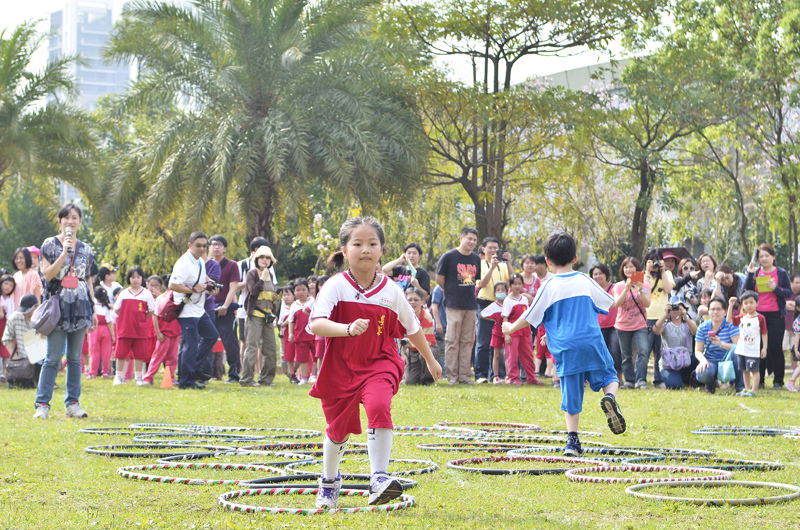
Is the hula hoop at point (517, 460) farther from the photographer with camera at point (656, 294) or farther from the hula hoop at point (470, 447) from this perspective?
the photographer with camera at point (656, 294)

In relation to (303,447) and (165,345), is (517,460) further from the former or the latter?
(165,345)

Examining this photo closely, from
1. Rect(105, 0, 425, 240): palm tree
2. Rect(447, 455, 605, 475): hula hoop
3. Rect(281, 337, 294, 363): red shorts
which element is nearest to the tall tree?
Rect(105, 0, 425, 240): palm tree

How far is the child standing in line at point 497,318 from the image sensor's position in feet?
47.1

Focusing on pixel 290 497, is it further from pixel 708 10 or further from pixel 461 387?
pixel 708 10

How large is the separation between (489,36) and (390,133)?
12.4 feet

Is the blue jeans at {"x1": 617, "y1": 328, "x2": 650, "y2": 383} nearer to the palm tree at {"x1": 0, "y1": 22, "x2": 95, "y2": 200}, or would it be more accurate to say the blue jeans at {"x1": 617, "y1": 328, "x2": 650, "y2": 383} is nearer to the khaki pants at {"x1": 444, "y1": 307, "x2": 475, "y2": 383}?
the khaki pants at {"x1": 444, "y1": 307, "x2": 475, "y2": 383}

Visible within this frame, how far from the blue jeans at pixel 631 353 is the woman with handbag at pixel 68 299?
7871mm

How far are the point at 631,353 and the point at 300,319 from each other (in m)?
5.17

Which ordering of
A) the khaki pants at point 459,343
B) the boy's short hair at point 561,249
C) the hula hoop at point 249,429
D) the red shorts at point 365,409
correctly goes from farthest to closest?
the khaki pants at point 459,343
the hula hoop at point 249,429
the boy's short hair at point 561,249
the red shorts at point 365,409

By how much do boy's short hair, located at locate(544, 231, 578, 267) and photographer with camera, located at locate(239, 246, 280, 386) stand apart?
24.0 feet

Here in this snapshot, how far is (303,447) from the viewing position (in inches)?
289

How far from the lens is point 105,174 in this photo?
24.0 metres

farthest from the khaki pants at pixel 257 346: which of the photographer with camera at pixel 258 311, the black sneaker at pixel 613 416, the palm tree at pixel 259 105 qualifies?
the black sneaker at pixel 613 416

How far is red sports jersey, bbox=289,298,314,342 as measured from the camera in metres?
14.6
